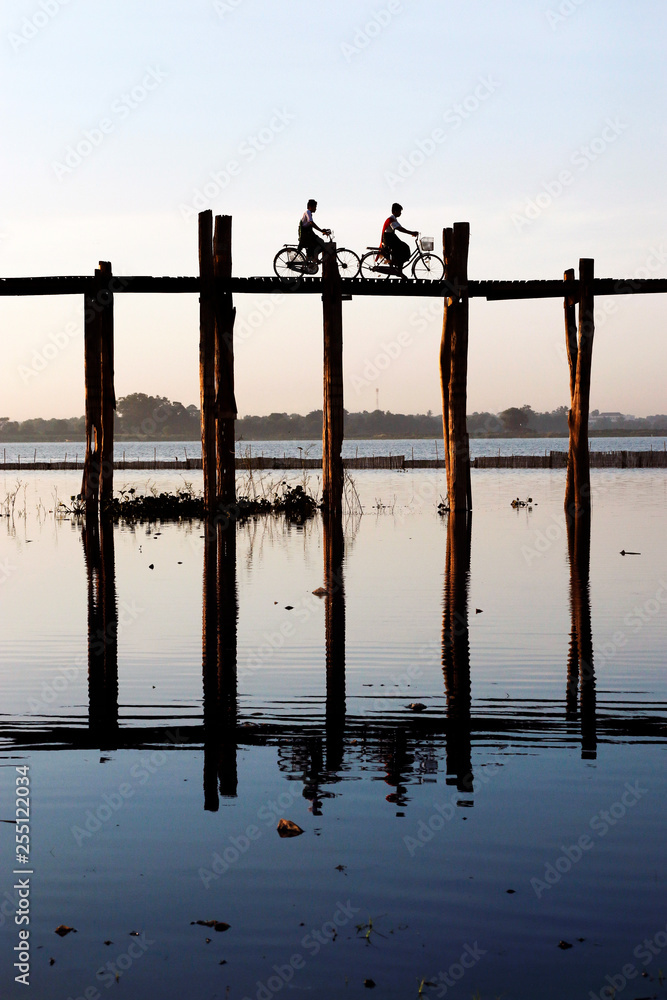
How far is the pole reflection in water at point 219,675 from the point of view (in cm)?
646

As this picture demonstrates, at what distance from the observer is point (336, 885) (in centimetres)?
492

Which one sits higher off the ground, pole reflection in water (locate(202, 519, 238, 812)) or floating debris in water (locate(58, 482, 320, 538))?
floating debris in water (locate(58, 482, 320, 538))

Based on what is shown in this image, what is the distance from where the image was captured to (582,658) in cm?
980

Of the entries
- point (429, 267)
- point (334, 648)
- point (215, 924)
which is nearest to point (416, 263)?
point (429, 267)

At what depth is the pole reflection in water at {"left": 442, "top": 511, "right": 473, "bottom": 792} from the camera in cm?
660

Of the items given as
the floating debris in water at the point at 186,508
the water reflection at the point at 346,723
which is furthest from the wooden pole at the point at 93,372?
the water reflection at the point at 346,723

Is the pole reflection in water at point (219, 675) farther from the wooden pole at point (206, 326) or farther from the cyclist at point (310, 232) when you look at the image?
the cyclist at point (310, 232)

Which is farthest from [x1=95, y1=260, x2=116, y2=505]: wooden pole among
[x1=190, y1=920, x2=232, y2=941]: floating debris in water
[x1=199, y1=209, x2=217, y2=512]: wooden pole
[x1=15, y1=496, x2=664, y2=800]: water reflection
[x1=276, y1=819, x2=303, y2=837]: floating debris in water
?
[x1=190, y1=920, x2=232, y2=941]: floating debris in water

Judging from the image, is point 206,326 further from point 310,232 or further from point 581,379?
point 581,379

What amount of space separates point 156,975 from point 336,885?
0.97 meters

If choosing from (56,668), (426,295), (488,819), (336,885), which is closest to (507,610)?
(56,668)

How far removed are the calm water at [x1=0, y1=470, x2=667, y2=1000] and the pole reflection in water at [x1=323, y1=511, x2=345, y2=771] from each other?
43 millimetres

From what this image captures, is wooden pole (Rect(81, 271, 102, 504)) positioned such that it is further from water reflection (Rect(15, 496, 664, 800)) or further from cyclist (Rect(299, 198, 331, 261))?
water reflection (Rect(15, 496, 664, 800))

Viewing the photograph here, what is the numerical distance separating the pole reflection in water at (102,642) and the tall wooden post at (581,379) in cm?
985
